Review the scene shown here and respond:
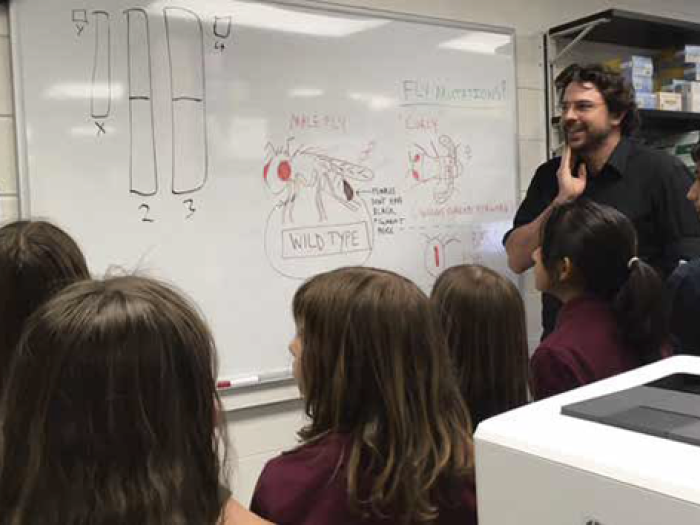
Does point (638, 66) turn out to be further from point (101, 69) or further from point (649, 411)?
point (649, 411)

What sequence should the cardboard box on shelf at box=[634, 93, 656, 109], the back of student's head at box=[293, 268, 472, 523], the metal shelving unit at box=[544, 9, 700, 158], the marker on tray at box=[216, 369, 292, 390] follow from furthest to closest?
1. the cardboard box on shelf at box=[634, 93, 656, 109]
2. the metal shelving unit at box=[544, 9, 700, 158]
3. the marker on tray at box=[216, 369, 292, 390]
4. the back of student's head at box=[293, 268, 472, 523]

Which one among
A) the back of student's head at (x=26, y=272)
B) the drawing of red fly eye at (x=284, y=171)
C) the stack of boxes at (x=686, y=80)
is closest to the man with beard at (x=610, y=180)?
the stack of boxes at (x=686, y=80)

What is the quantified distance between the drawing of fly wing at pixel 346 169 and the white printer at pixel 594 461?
5.67ft

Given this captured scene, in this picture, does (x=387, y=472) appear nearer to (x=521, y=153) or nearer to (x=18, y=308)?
(x=18, y=308)

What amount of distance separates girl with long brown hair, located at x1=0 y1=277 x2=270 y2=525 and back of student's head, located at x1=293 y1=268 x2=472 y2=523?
0.96 feet

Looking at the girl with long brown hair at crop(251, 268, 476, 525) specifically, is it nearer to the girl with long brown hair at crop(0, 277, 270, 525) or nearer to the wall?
the girl with long brown hair at crop(0, 277, 270, 525)

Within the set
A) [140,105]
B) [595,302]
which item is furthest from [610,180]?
[140,105]

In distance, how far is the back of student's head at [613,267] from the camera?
146cm

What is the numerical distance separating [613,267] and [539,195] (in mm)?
1007

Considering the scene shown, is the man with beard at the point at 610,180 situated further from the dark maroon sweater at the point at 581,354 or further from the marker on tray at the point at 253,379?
the marker on tray at the point at 253,379

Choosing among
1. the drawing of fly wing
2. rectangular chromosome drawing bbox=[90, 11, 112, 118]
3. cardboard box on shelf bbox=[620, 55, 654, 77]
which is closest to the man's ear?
cardboard box on shelf bbox=[620, 55, 654, 77]

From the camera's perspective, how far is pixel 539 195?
8.30ft

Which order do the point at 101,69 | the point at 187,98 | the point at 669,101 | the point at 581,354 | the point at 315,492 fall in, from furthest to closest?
the point at 669,101 < the point at 187,98 < the point at 101,69 < the point at 581,354 < the point at 315,492

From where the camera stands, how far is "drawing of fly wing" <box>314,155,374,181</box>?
2.36 m
